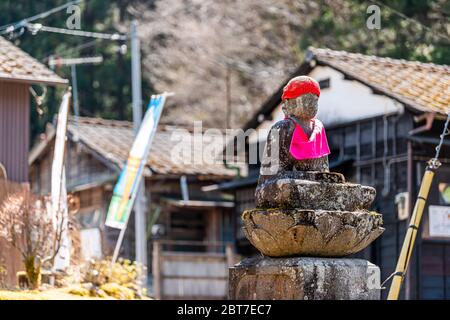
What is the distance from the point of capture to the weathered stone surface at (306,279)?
1205 cm

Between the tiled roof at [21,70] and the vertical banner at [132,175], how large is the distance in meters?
2.32

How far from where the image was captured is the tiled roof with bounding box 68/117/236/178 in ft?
108

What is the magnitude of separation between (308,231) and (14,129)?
13131mm

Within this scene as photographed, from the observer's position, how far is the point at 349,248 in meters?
12.5

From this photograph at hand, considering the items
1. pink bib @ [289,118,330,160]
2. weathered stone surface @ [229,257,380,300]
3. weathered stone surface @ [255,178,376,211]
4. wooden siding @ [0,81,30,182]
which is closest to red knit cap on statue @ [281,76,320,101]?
pink bib @ [289,118,330,160]

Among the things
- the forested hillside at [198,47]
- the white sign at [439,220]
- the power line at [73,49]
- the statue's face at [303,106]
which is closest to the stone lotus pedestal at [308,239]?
the statue's face at [303,106]

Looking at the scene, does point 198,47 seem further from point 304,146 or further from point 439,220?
point 304,146

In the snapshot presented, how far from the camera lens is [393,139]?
80.5 ft

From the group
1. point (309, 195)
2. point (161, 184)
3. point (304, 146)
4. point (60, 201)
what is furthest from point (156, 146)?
point (309, 195)

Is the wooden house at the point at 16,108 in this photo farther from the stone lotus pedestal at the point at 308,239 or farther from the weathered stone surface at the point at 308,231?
the weathered stone surface at the point at 308,231

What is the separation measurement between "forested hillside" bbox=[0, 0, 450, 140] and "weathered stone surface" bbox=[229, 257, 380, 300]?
25.3 metres

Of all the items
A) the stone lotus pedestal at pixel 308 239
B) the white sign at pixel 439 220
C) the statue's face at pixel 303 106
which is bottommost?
the white sign at pixel 439 220

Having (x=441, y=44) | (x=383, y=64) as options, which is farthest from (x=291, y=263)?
(x=441, y=44)
